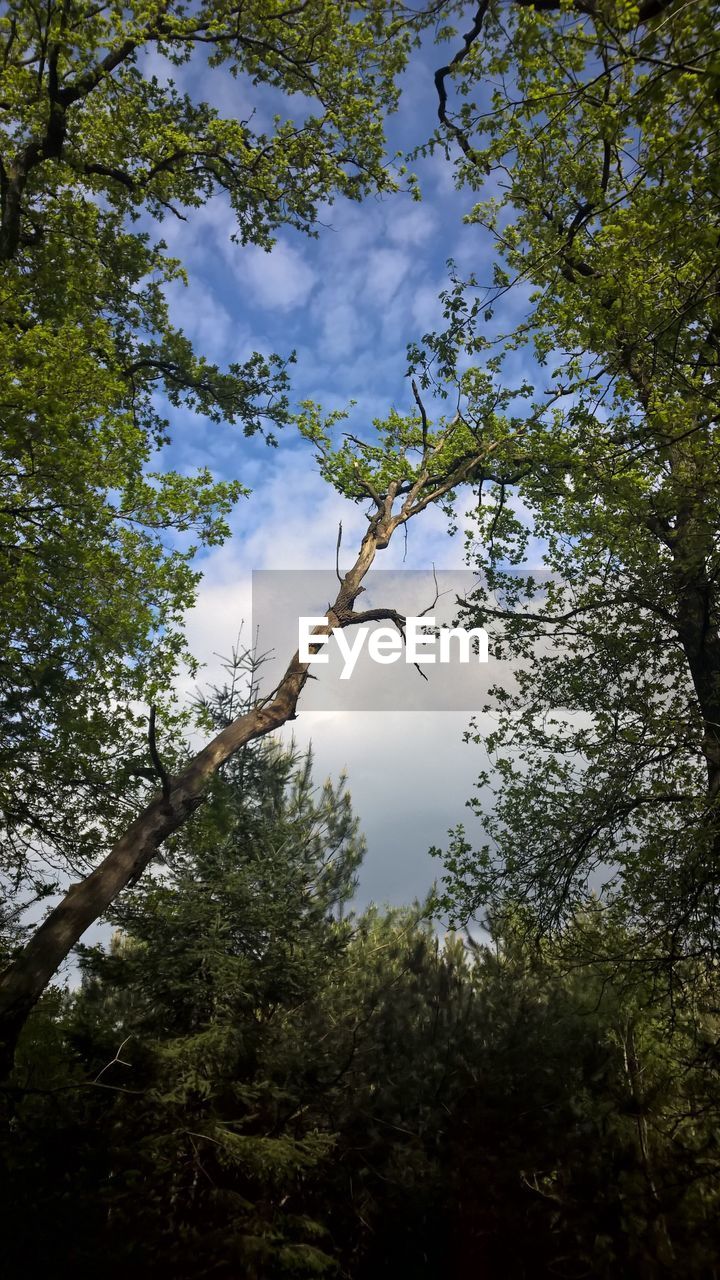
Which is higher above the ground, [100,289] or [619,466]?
[100,289]

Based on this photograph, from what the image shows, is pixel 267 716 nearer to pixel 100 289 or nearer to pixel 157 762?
pixel 157 762

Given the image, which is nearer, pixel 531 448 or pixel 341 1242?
pixel 341 1242

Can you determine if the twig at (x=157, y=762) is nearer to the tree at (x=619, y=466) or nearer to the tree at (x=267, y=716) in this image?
the tree at (x=267, y=716)

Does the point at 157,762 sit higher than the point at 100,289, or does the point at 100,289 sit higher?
the point at 100,289

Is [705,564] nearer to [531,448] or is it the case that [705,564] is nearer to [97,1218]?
[531,448]

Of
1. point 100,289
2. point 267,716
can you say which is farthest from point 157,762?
point 100,289

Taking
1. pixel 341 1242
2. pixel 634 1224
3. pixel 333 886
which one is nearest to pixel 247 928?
pixel 341 1242

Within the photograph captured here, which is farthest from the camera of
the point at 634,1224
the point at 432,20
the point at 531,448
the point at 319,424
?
the point at 319,424

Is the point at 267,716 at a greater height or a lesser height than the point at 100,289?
lesser

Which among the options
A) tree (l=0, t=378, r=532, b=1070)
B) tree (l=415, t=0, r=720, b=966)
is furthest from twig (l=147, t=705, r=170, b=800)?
tree (l=415, t=0, r=720, b=966)

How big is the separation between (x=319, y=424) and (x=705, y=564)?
9.79 metres

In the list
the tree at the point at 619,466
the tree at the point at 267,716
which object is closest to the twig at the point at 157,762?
the tree at the point at 267,716

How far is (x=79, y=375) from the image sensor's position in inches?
349

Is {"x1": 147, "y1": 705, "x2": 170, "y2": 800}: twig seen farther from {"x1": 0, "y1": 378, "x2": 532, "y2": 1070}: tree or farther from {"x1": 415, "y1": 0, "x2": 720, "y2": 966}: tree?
{"x1": 415, "y1": 0, "x2": 720, "y2": 966}: tree
